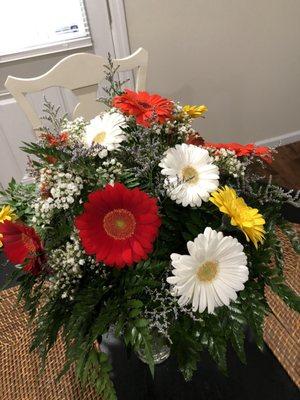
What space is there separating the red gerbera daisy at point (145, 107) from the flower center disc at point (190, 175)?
11 cm

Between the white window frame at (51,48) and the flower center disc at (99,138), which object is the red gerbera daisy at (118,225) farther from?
the white window frame at (51,48)

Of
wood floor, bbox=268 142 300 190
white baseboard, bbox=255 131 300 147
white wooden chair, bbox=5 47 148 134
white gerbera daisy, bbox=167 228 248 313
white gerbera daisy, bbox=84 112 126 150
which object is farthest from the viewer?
white baseboard, bbox=255 131 300 147

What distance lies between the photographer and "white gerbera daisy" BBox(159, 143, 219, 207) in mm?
549

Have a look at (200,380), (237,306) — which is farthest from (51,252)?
(200,380)

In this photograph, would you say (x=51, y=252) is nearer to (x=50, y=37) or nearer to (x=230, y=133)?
(x=50, y=37)

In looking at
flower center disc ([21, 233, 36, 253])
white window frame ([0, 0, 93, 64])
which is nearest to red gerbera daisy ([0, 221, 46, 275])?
flower center disc ([21, 233, 36, 253])

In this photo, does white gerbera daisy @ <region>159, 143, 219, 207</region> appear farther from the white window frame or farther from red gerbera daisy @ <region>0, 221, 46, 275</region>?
the white window frame

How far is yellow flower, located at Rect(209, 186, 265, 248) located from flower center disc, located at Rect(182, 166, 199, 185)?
5cm

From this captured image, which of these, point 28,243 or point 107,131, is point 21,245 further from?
point 107,131

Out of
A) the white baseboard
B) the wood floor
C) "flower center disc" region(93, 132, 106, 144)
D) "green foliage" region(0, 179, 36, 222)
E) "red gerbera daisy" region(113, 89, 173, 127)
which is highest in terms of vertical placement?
"red gerbera daisy" region(113, 89, 173, 127)

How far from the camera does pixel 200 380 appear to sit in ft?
2.36

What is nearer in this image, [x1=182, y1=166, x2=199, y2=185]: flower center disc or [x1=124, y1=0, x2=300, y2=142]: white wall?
[x1=182, y1=166, x2=199, y2=185]: flower center disc

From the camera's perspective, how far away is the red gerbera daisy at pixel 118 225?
49 centimetres

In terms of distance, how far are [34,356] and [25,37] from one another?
1.47 meters
